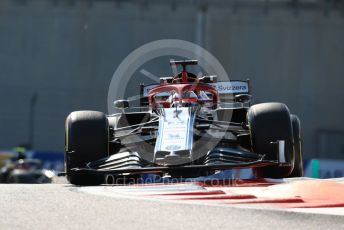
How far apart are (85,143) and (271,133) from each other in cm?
195

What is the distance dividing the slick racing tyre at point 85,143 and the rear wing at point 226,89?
130cm

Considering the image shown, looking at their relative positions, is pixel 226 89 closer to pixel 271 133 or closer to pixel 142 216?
pixel 271 133

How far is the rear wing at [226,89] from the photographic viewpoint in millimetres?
9773

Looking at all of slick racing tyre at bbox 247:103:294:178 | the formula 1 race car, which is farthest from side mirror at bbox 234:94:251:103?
slick racing tyre at bbox 247:103:294:178

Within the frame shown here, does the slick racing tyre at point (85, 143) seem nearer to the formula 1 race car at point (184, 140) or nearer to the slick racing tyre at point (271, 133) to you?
the formula 1 race car at point (184, 140)

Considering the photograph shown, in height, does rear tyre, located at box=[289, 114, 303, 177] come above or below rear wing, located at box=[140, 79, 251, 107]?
below

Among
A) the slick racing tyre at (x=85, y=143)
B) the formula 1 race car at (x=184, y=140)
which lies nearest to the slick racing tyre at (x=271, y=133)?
the formula 1 race car at (x=184, y=140)

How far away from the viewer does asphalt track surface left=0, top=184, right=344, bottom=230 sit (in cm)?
486

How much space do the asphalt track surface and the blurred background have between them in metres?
28.7

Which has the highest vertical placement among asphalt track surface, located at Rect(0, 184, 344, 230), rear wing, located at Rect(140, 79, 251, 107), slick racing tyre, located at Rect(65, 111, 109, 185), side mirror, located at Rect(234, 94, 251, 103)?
rear wing, located at Rect(140, 79, 251, 107)

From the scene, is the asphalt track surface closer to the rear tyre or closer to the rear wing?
the rear tyre

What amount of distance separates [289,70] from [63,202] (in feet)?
101

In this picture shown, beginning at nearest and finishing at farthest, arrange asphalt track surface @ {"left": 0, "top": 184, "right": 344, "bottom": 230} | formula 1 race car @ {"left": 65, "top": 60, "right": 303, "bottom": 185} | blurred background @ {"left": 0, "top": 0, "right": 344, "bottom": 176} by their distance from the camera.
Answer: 1. asphalt track surface @ {"left": 0, "top": 184, "right": 344, "bottom": 230}
2. formula 1 race car @ {"left": 65, "top": 60, "right": 303, "bottom": 185}
3. blurred background @ {"left": 0, "top": 0, "right": 344, "bottom": 176}

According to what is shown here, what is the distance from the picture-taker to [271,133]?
8273mm
